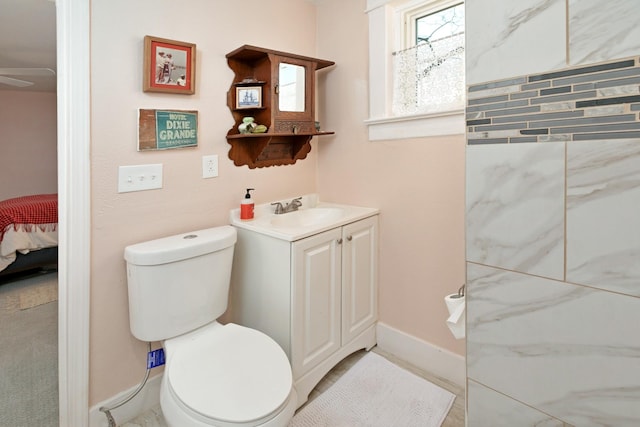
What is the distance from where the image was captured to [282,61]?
1812 millimetres

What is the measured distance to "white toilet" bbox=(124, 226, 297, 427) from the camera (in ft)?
3.43

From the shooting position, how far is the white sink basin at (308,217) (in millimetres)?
1953

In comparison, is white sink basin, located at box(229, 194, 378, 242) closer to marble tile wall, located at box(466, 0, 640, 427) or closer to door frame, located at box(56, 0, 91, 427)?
door frame, located at box(56, 0, 91, 427)

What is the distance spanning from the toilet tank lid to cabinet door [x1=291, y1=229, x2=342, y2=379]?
356 mm

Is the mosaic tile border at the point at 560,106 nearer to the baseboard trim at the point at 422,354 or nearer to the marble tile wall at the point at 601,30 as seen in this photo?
the marble tile wall at the point at 601,30

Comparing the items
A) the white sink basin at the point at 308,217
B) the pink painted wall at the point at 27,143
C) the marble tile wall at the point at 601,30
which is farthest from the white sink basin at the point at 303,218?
the pink painted wall at the point at 27,143

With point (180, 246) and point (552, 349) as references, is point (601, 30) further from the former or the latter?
point (180, 246)

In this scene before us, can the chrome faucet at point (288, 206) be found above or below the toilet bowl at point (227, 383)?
above

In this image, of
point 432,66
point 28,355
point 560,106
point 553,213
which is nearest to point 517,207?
point 553,213

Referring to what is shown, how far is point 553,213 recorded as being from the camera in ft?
2.66

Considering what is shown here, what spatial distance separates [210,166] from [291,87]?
648 mm

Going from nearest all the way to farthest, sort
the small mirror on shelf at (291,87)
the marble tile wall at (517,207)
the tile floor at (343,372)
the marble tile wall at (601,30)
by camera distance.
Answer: the marble tile wall at (601,30) → the marble tile wall at (517,207) → the tile floor at (343,372) → the small mirror on shelf at (291,87)

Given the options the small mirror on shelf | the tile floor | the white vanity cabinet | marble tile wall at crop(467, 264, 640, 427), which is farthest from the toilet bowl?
the small mirror on shelf

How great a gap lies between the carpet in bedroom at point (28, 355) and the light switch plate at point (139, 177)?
1125 millimetres
